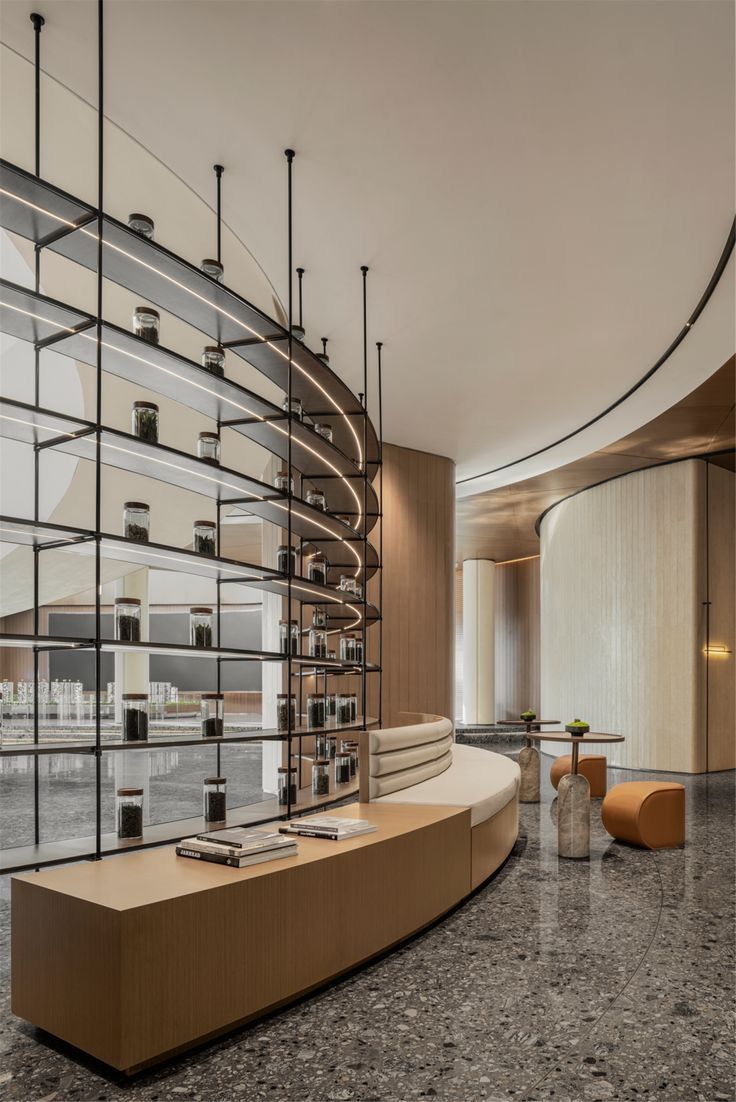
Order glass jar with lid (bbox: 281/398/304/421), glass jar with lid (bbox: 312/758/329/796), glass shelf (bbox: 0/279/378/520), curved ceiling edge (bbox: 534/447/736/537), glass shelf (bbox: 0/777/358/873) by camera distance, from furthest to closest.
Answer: curved ceiling edge (bbox: 534/447/736/537), glass jar with lid (bbox: 312/758/329/796), glass jar with lid (bbox: 281/398/304/421), glass shelf (bbox: 0/279/378/520), glass shelf (bbox: 0/777/358/873)

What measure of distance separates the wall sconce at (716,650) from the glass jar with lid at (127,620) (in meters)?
8.51

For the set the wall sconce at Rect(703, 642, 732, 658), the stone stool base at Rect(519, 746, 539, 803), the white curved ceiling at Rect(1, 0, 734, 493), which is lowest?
the stone stool base at Rect(519, 746, 539, 803)

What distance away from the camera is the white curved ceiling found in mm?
3254

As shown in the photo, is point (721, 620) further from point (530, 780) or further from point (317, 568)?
point (317, 568)

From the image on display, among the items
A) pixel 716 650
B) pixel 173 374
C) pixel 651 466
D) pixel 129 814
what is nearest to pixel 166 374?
pixel 173 374

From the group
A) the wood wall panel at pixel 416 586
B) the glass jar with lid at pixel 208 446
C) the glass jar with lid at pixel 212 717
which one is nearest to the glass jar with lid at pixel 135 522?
the glass jar with lid at pixel 208 446

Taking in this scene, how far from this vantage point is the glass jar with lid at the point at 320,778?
4.58 meters

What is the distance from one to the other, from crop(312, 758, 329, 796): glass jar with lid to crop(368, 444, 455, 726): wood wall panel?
4505mm

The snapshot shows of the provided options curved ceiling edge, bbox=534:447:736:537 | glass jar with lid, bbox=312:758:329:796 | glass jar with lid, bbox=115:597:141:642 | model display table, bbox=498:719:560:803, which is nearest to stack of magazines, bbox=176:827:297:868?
glass jar with lid, bbox=115:597:141:642

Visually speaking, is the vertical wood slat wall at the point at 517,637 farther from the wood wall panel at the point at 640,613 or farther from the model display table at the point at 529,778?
the model display table at the point at 529,778

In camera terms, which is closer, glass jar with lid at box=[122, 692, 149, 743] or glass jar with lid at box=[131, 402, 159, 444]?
glass jar with lid at box=[122, 692, 149, 743]

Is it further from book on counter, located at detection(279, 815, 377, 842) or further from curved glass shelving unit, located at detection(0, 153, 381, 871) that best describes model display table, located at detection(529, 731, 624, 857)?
book on counter, located at detection(279, 815, 377, 842)

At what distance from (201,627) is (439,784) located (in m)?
2.01

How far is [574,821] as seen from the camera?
17.2 ft
